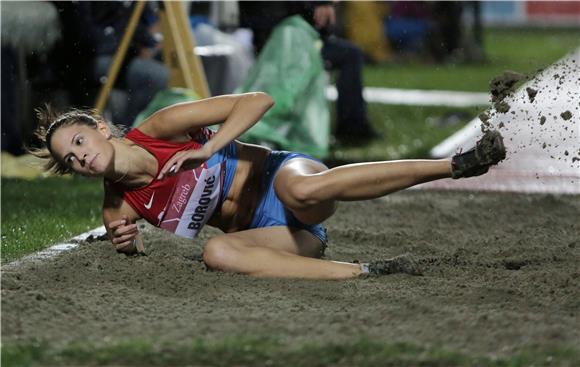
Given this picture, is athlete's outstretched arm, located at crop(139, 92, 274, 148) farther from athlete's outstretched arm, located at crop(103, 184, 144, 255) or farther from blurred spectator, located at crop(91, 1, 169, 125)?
blurred spectator, located at crop(91, 1, 169, 125)

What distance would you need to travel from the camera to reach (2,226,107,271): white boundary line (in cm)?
546

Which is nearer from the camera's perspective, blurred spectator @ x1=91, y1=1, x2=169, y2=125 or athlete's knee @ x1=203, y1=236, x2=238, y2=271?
athlete's knee @ x1=203, y1=236, x2=238, y2=271

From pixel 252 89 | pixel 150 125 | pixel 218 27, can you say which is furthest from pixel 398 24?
pixel 150 125

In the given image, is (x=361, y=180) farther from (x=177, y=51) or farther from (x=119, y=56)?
(x=177, y=51)

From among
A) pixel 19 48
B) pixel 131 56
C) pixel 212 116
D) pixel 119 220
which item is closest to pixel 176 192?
pixel 119 220

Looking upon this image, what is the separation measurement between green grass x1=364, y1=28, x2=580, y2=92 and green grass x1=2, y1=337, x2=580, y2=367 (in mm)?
10400

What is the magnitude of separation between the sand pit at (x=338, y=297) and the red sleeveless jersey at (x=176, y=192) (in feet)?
0.82

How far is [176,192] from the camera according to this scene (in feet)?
17.4

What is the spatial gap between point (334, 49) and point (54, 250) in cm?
535

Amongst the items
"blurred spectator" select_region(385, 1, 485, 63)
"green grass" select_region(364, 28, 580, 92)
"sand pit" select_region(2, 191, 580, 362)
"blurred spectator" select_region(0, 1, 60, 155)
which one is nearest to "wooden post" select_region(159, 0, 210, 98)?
"blurred spectator" select_region(0, 1, 60, 155)

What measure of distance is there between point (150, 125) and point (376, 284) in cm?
130

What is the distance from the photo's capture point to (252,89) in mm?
9305

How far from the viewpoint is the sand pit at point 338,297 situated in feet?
13.5

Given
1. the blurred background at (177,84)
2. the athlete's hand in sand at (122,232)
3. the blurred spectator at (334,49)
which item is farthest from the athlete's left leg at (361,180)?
the blurred spectator at (334,49)
